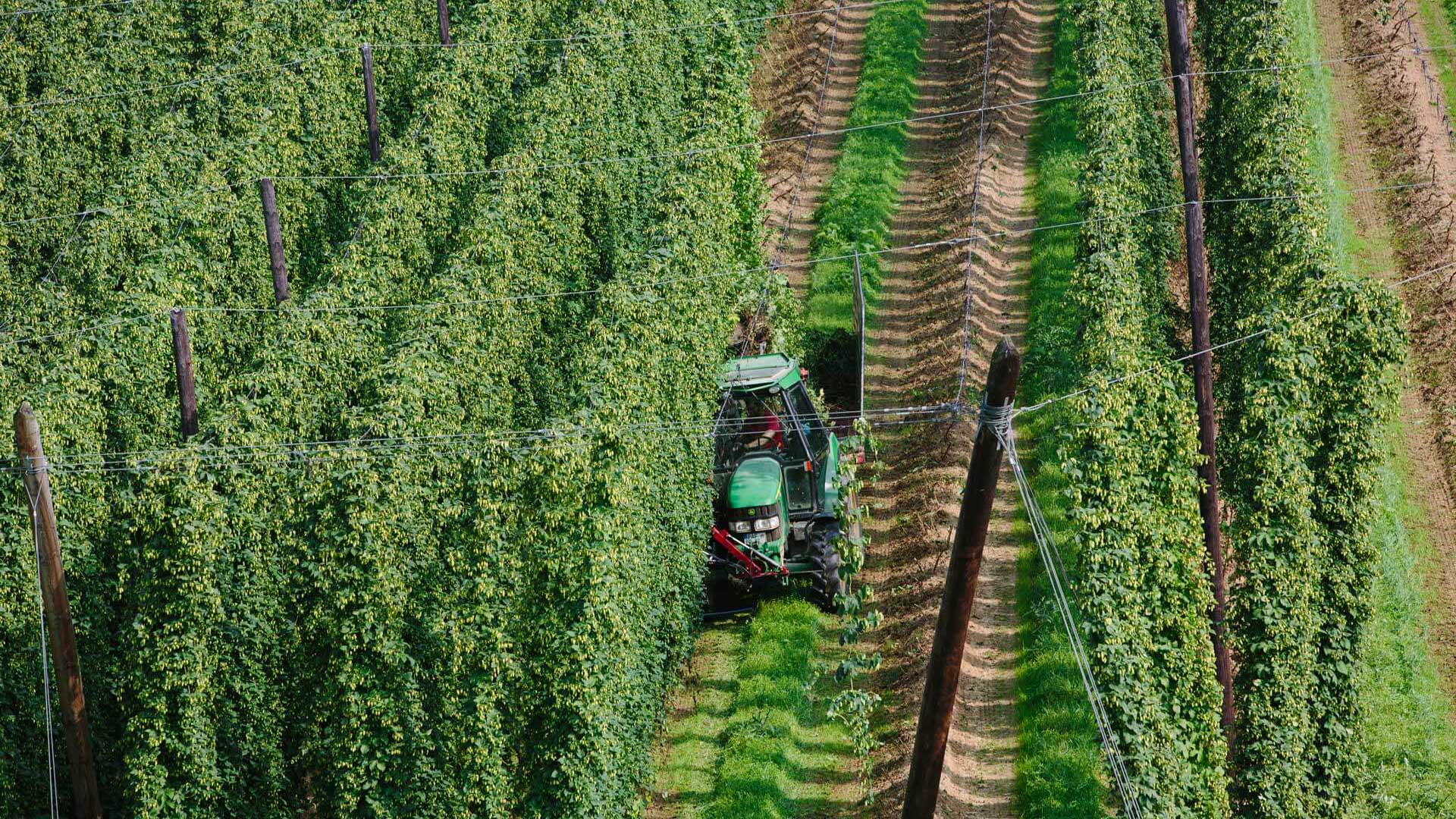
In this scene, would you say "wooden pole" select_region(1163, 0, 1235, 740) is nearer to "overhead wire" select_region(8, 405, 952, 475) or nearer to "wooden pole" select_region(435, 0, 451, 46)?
"overhead wire" select_region(8, 405, 952, 475)

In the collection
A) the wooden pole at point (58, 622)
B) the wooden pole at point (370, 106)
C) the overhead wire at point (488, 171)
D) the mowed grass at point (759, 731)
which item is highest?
the wooden pole at point (370, 106)

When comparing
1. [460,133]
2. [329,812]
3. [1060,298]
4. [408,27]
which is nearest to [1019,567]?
[1060,298]

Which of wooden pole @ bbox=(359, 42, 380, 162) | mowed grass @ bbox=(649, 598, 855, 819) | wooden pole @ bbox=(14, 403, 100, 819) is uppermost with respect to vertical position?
wooden pole @ bbox=(359, 42, 380, 162)

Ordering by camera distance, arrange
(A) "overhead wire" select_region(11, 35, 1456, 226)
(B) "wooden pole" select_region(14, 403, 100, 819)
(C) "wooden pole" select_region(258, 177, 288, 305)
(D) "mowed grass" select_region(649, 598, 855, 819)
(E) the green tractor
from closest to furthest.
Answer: (B) "wooden pole" select_region(14, 403, 100, 819) < (D) "mowed grass" select_region(649, 598, 855, 819) < (E) the green tractor < (C) "wooden pole" select_region(258, 177, 288, 305) < (A) "overhead wire" select_region(11, 35, 1456, 226)

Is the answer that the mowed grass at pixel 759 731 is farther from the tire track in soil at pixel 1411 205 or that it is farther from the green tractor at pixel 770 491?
the tire track in soil at pixel 1411 205

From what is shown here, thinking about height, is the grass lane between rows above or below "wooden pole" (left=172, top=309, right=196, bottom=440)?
below

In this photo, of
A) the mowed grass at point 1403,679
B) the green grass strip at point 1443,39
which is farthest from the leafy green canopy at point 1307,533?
the green grass strip at point 1443,39

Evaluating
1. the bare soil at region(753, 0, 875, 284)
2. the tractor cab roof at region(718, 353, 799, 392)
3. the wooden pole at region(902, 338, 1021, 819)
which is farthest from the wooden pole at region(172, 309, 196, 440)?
the bare soil at region(753, 0, 875, 284)
